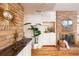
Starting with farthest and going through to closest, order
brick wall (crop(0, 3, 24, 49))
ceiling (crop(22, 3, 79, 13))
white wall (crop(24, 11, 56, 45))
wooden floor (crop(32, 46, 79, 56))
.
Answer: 1. white wall (crop(24, 11, 56, 45))
2. wooden floor (crop(32, 46, 79, 56))
3. brick wall (crop(0, 3, 24, 49))
4. ceiling (crop(22, 3, 79, 13))

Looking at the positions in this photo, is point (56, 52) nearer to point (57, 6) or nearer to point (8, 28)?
point (57, 6)

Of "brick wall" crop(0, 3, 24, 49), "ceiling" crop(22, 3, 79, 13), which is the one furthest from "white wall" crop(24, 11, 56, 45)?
"brick wall" crop(0, 3, 24, 49)

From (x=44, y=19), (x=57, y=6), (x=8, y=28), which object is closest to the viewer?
(x=8, y=28)

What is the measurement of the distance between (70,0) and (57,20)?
5.30ft

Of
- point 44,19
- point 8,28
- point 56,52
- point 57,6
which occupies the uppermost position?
point 57,6

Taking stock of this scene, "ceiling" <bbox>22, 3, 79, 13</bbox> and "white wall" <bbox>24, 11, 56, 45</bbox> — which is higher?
"ceiling" <bbox>22, 3, 79, 13</bbox>

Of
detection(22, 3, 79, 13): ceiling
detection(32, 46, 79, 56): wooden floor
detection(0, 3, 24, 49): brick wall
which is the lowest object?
detection(32, 46, 79, 56): wooden floor

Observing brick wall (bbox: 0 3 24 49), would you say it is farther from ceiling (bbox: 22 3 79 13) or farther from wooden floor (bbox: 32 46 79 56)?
wooden floor (bbox: 32 46 79 56)

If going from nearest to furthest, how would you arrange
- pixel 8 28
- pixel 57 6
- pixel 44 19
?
1. pixel 8 28
2. pixel 57 6
3. pixel 44 19

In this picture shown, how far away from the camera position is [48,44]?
2.72 meters

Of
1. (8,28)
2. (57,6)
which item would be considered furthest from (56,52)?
(8,28)

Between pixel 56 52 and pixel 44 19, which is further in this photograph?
pixel 44 19

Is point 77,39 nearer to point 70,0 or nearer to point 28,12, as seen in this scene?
A: point 28,12

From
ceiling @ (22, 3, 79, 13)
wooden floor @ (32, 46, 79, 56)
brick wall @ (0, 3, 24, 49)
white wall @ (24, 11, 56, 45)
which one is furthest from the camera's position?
white wall @ (24, 11, 56, 45)
